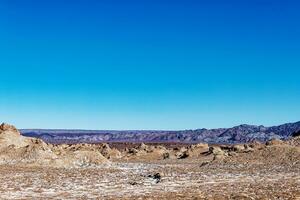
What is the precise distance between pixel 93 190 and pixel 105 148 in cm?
7333

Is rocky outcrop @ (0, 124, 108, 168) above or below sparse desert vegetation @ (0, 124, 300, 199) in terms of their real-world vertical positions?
above

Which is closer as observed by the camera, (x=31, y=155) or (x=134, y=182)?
(x=134, y=182)

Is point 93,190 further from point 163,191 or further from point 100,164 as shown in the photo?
point 100,164

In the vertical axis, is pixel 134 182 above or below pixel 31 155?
below

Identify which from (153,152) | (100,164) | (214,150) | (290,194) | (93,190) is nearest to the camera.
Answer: (290,194)

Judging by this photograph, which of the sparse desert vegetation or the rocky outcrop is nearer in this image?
the sparse desert vegetation

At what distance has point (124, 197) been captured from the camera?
22578 mm

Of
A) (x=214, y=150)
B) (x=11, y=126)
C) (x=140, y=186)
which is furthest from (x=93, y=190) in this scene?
(x=214, y=150)

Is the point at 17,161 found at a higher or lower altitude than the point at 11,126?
lower

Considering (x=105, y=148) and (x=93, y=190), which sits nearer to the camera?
(x=93, y=190)

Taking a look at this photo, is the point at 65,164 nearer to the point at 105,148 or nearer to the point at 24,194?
the point at 24,194

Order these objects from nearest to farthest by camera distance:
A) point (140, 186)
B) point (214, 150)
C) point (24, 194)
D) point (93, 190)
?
point (24, 194) < point (93, 190) < point (140, 186) < point (214, 150)

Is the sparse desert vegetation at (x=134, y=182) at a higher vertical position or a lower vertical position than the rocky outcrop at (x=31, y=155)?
lower

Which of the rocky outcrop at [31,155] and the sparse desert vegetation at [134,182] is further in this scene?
the rocky outcrop at [31,155]
